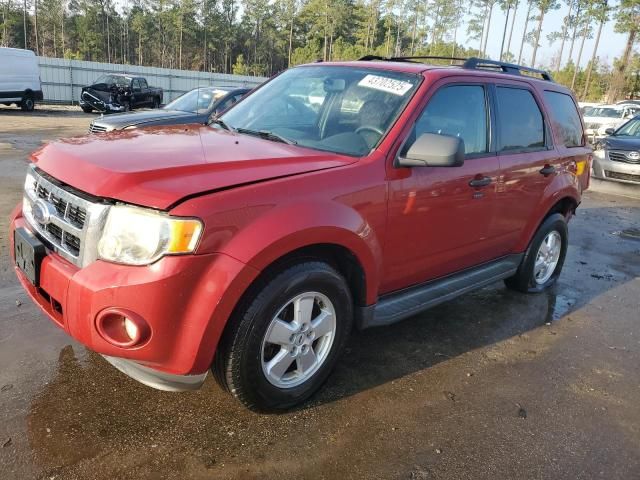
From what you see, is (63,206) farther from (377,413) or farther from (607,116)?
(607,116)

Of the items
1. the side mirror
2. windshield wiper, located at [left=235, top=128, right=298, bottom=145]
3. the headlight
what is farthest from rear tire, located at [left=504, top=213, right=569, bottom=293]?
the headlight

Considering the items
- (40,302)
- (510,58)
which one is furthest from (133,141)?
(510,58)

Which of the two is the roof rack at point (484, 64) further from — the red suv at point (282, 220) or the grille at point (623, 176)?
the grille at point (623, 176)

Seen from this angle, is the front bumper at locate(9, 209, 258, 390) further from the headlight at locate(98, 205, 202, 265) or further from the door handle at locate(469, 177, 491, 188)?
the door handle at locate(469, 177, 491, 188)

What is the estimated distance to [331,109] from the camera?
342 centimetres

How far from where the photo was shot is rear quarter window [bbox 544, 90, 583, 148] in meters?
4.59

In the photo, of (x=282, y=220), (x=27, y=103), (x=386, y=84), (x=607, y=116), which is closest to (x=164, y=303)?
(x=282, y=220)

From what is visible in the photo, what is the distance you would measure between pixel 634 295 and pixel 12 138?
44.1 feet

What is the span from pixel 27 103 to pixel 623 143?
21.2 meters

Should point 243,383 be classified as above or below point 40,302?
below

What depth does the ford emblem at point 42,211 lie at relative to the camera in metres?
2.58

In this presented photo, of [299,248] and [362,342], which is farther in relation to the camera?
[362,342]

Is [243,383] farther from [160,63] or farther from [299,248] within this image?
[160,63]

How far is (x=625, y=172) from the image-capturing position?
35.5 ft
